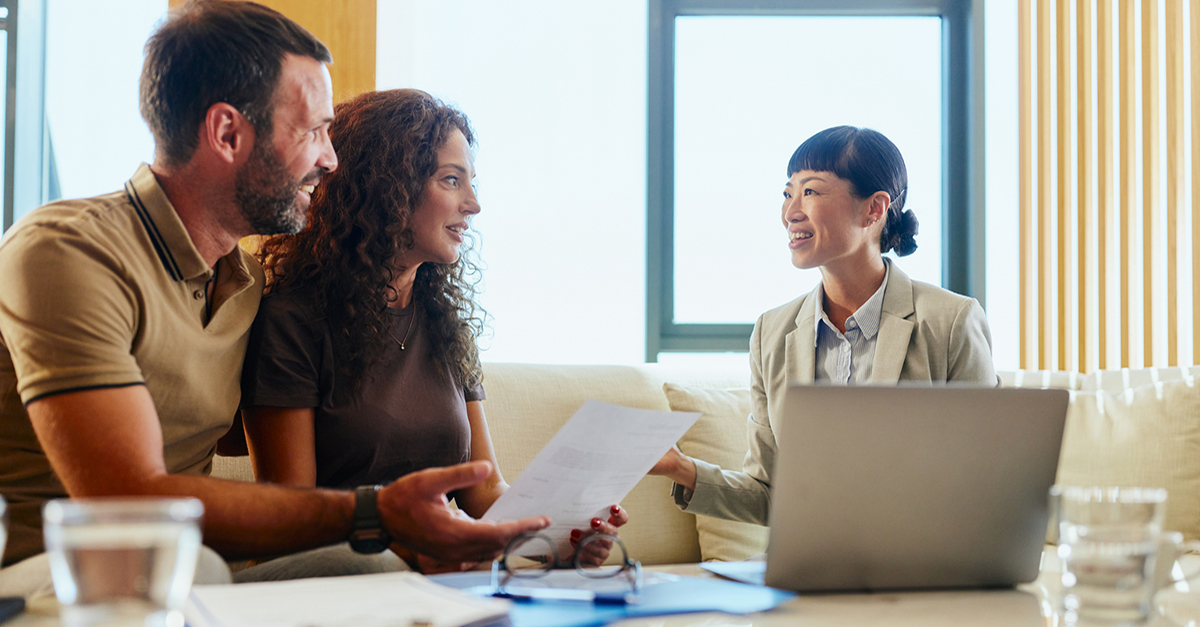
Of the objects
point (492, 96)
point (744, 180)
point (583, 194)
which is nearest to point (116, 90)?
point (492, 96)

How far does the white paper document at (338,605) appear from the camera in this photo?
70cm

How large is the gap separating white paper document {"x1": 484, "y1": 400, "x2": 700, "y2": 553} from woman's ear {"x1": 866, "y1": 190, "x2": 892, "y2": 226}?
1070mm

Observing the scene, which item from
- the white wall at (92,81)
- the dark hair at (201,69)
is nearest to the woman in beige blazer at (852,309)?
the dark hair at (201,69)

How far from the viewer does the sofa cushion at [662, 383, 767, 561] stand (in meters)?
2.03

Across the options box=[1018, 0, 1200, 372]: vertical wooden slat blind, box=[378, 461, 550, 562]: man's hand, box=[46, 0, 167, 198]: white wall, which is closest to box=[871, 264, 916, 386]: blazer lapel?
box=[378, 461, 550, 562]: man's hand

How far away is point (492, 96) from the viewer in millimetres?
3127

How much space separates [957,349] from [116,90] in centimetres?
270

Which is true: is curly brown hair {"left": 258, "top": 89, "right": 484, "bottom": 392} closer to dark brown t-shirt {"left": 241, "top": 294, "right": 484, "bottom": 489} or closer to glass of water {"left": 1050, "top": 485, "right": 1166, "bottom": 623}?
dark brown t-shirt {"left": 241, "top": 294, "right": 484, "bottom": 489}

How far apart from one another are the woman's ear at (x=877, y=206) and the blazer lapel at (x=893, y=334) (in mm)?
176

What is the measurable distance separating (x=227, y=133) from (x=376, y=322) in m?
0.38

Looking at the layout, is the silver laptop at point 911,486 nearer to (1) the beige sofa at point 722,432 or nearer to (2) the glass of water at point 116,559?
(2) the glass of water at point 116,559

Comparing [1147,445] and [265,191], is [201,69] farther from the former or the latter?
[1147,445]

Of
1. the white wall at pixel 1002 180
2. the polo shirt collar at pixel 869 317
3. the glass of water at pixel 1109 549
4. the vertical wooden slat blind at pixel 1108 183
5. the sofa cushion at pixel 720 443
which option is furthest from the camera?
the white wall at pixel 1002 180

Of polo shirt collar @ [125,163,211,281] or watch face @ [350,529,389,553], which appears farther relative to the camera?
polo shirt collar @ [125,163,211,281]
